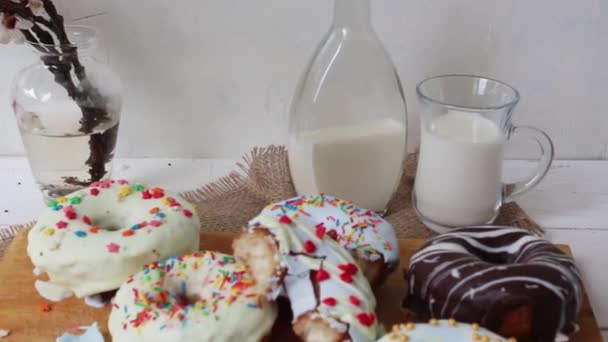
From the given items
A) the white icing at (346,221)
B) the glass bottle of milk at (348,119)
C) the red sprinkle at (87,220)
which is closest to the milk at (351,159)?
the glass bottle of milk at (348,119)

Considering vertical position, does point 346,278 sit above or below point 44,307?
above

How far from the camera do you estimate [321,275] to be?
37.3 inches

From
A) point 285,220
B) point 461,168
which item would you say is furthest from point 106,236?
point 461,168

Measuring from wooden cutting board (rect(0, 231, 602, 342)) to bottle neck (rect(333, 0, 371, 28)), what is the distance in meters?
0.44

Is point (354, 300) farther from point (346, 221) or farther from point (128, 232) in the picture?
point (128, 232)

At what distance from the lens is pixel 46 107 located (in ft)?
4.54

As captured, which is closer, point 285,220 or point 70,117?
point 285,220

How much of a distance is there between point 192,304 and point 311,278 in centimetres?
18

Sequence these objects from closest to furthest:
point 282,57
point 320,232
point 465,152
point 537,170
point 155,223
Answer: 1. point 320,232
2. point 155,223
3. point 465,152
4. point 537,170
5. point 282,57

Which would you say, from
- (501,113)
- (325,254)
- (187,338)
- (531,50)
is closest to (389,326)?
(325,254)

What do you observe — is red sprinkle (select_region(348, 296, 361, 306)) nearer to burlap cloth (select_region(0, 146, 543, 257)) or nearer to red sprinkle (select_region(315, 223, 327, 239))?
red sprinkle (select_region(315, 223, 327, 239))

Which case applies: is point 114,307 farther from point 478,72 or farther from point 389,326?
point 478,72

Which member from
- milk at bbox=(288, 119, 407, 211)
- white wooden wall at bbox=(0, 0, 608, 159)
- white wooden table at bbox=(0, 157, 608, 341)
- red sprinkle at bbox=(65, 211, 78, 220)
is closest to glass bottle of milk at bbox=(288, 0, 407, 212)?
milk at bbox=(288, 119, 407, 211)

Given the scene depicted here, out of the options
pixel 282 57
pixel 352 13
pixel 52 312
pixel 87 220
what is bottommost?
pixel 52 312
